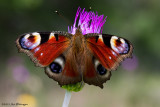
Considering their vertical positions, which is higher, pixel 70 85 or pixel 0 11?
pixel 0 11

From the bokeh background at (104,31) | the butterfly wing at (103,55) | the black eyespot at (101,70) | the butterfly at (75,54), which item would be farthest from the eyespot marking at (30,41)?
the bokeh background at (104,31)

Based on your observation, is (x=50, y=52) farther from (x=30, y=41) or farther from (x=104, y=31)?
(x=104, y=31)

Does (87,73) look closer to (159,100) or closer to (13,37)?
(159,100)

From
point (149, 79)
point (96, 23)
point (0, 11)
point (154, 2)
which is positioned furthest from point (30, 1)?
point (96, 23)

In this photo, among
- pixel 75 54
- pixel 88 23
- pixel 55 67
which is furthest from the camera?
pixel 88 23

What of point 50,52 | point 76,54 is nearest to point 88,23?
point 76,54

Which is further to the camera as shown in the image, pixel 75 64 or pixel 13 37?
pixel 13 37

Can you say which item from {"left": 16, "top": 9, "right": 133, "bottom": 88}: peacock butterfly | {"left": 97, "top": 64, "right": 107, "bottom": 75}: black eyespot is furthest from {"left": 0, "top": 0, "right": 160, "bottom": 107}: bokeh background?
{"left": 97, "top": 64, "right": 107, "bottom": 75}: black eyespot
